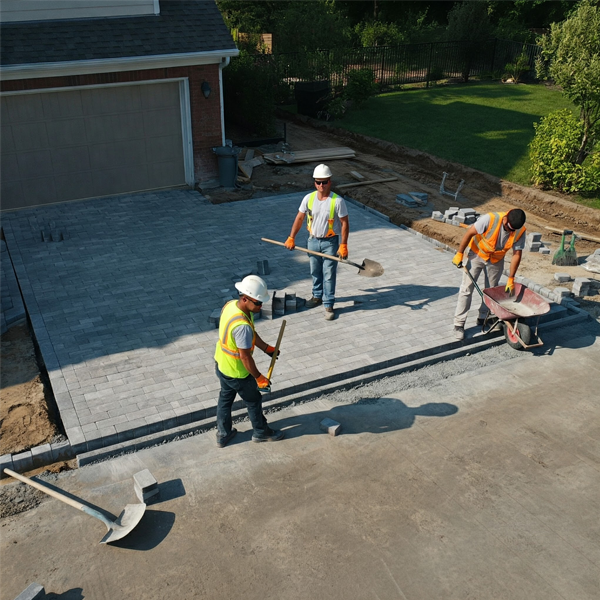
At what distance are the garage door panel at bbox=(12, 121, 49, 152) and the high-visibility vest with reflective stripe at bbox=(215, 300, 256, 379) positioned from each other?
9.79 m

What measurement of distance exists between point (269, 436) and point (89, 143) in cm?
1012

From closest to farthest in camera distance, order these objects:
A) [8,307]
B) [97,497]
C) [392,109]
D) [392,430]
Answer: [97,497], [392,430], [8,307], [392,109]

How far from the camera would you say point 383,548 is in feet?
20.9

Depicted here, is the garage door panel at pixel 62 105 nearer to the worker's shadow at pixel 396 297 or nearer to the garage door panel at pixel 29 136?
the garage door panel at pixel 29 136

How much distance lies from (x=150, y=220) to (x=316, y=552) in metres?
9.72

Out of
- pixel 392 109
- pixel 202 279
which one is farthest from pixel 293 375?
pixel 392 109

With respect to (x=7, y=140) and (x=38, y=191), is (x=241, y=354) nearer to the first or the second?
(x=38, y=191)

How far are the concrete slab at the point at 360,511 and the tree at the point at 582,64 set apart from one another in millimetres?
9575

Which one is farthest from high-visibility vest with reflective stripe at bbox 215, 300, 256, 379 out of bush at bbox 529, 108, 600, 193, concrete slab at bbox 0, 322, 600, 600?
bush at bbox 529, 108, 600, 193

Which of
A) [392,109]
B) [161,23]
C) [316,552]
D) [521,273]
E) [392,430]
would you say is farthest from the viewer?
[392,109]

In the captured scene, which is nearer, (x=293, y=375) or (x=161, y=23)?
(x=293, y=375)

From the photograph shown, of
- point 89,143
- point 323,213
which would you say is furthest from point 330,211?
point 89,143

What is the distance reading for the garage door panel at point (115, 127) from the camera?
15.0m

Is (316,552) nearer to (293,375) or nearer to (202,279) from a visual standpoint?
(293,375)
